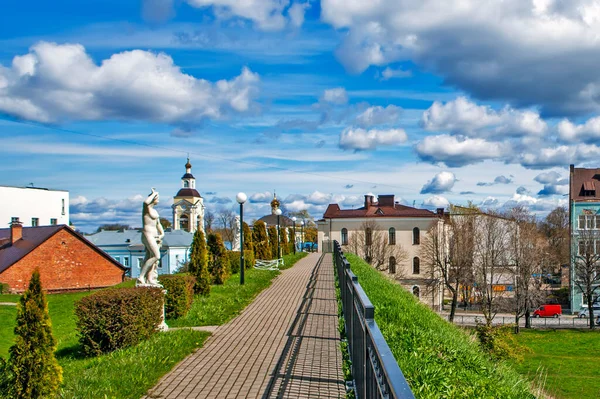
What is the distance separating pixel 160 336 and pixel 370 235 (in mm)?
48461

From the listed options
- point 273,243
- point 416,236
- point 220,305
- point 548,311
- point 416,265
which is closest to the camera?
point 220,305

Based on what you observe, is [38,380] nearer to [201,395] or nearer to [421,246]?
[201,395]

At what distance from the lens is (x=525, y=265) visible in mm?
36875

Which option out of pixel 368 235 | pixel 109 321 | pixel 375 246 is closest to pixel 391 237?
pixel 368 235

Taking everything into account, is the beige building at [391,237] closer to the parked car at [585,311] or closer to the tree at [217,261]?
the parked car at [585,311]

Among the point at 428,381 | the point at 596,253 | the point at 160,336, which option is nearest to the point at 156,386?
the point at 160,336

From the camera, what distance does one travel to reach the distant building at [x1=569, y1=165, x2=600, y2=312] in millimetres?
45688

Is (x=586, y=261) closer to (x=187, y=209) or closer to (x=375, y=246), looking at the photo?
(x=375, y=246)

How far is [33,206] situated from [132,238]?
1009 cm

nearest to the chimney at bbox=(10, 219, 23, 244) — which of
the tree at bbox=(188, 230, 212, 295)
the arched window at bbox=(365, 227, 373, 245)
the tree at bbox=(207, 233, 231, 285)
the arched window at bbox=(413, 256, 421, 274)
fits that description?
the tree at bbox=(207, 233, 231, 285)

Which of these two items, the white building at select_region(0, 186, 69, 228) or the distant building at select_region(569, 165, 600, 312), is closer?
the distant building at select_region(569, 165, 600, 312)

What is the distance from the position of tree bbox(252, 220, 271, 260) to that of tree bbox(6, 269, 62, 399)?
26152 mm

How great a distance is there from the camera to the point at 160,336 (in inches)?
364

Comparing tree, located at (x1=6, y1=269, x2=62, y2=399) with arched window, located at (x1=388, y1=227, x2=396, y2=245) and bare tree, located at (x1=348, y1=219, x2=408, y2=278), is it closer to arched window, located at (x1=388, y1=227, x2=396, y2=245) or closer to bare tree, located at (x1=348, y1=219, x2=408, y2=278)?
bare tree, located at (x1=348, y1=219, x2=408, y2=278)
